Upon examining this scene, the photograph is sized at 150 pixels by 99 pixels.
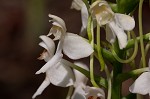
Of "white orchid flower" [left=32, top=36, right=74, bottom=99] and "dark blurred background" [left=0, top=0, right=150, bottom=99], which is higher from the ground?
"white orchid flower" [left=32, top=36, right=74, bottom=99]

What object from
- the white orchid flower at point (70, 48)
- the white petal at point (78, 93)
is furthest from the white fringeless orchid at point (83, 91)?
the white orchid flower at point (70, 48)

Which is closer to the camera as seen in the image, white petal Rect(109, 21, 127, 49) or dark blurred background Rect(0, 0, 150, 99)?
white petal Rect(109, 21, 127, 49)

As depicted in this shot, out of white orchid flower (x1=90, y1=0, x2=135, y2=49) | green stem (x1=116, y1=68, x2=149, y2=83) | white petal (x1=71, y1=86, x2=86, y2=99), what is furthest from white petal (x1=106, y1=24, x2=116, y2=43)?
white petal (x1=71, y1=86, x2=86, y2=99)

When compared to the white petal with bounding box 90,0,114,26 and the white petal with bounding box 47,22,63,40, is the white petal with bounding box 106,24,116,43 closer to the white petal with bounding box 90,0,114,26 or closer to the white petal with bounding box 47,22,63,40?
the white petal with bounding box 90,0,114,26

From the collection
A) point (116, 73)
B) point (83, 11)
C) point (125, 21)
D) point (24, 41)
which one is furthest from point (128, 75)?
point (24, 41)

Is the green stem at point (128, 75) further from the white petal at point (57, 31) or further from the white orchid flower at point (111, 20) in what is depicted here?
the white petal at point (57, 31)

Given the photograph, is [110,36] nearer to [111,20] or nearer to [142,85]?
[111,20]

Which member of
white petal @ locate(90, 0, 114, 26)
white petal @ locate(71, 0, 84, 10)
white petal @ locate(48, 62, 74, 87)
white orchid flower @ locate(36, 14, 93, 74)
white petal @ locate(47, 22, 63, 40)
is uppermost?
white petal @ locate(90, 0, 114, 26)
